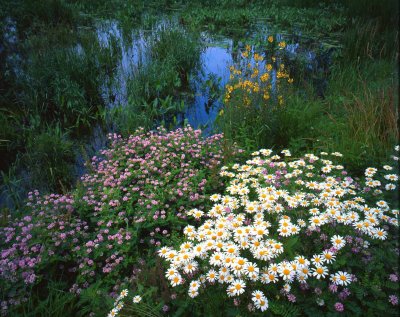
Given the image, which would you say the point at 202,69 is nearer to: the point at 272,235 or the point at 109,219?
the point at 109,219

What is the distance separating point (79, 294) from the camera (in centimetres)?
262

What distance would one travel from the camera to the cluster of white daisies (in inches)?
75.0

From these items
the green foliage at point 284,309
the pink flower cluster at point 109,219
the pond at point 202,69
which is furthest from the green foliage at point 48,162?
the green foliage at point 284,309

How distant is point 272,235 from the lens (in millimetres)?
2275

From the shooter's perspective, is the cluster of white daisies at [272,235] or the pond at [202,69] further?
the pond at [202,69]

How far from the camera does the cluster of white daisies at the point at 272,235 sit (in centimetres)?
191

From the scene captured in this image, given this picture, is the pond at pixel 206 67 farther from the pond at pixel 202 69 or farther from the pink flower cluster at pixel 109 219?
the pink flower cluster at pixel 109 219

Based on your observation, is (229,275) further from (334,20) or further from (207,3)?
(207,3)

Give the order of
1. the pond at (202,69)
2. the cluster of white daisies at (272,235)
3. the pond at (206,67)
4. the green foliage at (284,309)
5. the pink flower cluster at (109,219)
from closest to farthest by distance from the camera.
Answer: the green foliage at (284,309) → the cluster of white daisies at (272,235) → the pink flower cluster at (109,219) → the pond at (202,69) → the pond at (206,67)

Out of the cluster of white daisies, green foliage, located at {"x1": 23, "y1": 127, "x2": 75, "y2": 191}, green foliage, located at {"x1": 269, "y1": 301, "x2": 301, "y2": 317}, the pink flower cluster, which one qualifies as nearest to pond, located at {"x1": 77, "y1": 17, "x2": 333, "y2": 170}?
green foliage, located at {"x1": 23, "y1": 127, "x2": 75, "y2": 191}

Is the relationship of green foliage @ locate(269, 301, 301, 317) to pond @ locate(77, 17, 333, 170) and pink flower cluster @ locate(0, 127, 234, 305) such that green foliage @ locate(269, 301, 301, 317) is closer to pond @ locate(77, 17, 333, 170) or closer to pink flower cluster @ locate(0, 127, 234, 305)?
pink flower cluster @ locate(0, 127, 234, 305)

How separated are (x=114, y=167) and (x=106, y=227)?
2.74ft

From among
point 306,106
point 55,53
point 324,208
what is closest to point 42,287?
point 324,208

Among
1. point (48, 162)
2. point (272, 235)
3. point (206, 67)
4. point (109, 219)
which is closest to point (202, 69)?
point (206, 67)
